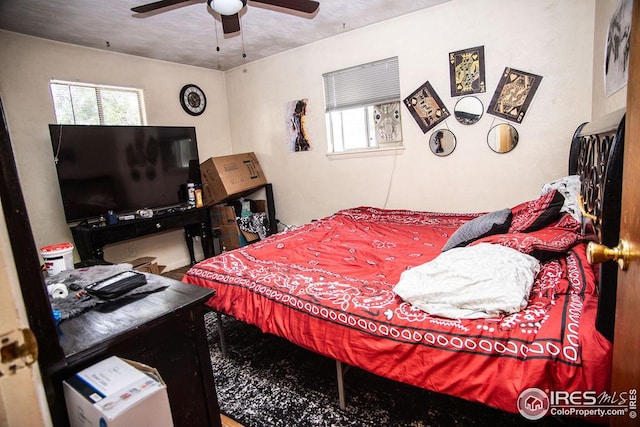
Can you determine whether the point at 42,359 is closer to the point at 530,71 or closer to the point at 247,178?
the point at 530,71

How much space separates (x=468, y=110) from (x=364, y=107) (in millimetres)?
1133

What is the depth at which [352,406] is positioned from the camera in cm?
168

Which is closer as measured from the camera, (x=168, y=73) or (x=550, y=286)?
(x=550, y=286)

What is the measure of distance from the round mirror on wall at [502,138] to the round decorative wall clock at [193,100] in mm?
3658

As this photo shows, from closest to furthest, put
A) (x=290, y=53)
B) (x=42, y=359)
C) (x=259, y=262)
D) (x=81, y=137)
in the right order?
(x=42, y=359), (x=259, y=262), (x=81, y=137), (x=290, y=53)

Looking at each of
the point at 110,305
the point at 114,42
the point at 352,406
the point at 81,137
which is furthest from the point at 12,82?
the point at 352,406

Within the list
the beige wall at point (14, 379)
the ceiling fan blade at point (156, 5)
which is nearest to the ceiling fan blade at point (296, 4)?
the ceiling fan blade at point (156, 5)

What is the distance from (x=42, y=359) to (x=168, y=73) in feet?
14.5

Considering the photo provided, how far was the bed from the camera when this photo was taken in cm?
112

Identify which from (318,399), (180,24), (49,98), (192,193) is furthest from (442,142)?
(49,98)

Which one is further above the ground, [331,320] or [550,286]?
[550,286]

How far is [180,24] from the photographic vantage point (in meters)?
3.14

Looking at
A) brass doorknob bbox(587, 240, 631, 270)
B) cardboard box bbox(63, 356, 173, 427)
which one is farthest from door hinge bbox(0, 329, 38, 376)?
brass doorknob bbox(587, 240, 631, 270)

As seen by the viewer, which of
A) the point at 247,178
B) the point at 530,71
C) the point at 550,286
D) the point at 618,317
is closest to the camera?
the point at 618,317
